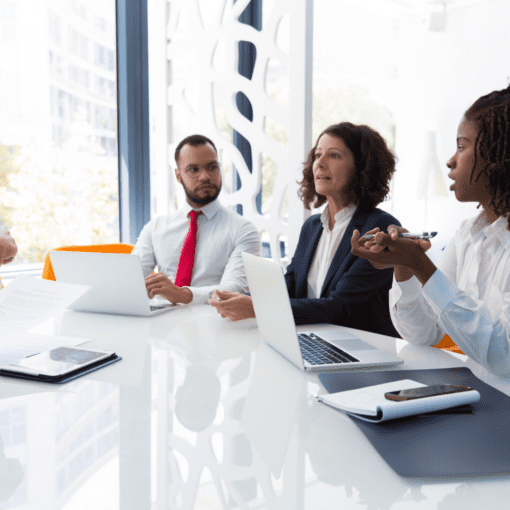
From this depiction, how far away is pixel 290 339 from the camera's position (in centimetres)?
123

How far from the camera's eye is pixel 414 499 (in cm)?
69

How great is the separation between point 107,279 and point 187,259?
0.92 meters

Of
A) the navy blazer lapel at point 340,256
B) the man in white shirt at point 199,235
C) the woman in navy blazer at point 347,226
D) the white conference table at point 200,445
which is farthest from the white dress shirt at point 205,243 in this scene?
the white conference table at point 200,445

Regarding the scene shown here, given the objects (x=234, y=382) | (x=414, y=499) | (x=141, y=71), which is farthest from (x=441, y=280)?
(x=141, y=71)

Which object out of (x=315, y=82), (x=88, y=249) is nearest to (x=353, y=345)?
(x=88, y=249)

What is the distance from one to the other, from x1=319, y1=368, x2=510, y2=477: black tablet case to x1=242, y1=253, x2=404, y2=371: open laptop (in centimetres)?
18

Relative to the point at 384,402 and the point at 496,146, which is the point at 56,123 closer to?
the point at 496,146

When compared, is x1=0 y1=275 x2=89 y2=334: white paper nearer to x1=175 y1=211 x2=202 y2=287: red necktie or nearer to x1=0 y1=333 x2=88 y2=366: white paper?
x1=0 y1=333 x2=88 y2=366: white paper

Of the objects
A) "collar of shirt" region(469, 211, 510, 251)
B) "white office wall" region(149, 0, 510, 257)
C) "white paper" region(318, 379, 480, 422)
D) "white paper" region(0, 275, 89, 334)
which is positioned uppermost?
"white office wall" region(149, 0, 510, 257)

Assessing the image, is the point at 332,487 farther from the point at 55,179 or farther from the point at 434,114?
the point at 434,114

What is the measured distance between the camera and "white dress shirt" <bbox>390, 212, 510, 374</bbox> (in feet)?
4.00

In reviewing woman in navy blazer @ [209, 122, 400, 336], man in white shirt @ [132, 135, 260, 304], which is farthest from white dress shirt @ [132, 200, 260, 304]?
woman in navy blazer @ [209, 122, 400, 336]

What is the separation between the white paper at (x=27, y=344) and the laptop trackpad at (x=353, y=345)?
2.26 ft

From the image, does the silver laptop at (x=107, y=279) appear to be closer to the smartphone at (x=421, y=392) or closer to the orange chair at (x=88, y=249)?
the orange chair at (x=88, y=249)
